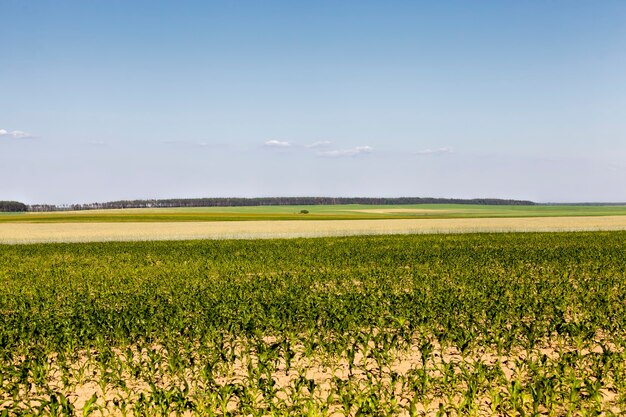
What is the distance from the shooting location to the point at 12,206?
18788 centimetres

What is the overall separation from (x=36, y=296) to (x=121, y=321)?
7.83 metres

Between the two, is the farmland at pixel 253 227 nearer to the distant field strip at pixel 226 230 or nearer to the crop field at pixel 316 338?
the distant field strip at pixel 226 230

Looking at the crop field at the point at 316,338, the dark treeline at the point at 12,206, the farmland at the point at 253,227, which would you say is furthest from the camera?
the dark treeline at the point at 12,206

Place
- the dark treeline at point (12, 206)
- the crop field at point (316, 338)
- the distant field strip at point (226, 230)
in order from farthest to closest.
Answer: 1. the dark treeline at point (12, 206)
2. the distant field strip at point (226, 230)
3. the crop field at point (316, 338)

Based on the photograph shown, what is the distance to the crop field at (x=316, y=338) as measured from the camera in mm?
8555

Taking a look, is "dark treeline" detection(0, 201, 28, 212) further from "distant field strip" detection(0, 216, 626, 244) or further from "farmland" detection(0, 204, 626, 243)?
"distant field strip" detection(0, 216, 626, 244)

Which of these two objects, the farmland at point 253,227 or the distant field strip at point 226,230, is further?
the farmland at point 253,227

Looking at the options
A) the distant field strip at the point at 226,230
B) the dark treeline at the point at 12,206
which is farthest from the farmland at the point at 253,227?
the dark treeline at the point at 12,206

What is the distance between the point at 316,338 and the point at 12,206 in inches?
8300

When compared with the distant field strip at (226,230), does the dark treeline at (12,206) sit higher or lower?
higher

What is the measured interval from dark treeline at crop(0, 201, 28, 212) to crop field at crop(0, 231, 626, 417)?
184 meters

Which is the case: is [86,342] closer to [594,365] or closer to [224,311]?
[224,311]

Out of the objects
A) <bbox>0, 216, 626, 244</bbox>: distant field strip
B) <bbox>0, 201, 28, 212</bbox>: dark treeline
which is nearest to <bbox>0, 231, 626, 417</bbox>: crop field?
<bbox>0, 216, 626, 244</bbox>: distant field strip

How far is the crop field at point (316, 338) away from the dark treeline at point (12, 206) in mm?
184199
